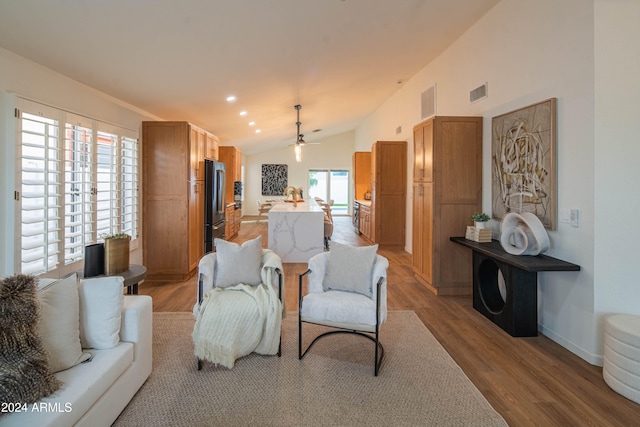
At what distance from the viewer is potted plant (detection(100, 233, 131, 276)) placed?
2770mm

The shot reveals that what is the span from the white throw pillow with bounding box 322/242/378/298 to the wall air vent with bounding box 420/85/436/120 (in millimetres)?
3552

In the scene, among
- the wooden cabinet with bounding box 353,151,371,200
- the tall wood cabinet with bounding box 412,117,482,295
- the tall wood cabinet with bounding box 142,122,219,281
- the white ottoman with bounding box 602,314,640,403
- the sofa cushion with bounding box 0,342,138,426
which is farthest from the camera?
the wooden cabinet with bounding box 353,151,371,200

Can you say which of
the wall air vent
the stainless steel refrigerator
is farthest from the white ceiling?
the stainless steel refrigerator

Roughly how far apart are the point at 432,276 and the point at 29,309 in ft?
12.7

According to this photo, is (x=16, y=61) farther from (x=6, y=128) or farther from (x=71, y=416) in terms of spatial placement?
(x=71, y=416)

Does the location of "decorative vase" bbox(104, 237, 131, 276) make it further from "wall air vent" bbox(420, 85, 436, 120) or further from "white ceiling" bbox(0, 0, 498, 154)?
"wall air vent" bbox(420, 85, 436, 120)

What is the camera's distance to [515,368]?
251 cm

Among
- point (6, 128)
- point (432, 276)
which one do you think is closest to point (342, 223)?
point (432, 276)

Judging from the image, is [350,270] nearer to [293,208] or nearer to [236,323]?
[236,323]

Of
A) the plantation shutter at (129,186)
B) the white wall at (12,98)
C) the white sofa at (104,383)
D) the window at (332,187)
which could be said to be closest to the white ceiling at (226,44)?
the white wall at (12,98)

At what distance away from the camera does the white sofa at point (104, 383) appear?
54.8 inches

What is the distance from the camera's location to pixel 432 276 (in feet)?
13.9

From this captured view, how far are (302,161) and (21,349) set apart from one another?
12011 millimetres

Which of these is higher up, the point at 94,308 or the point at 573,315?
the point at 94,308
